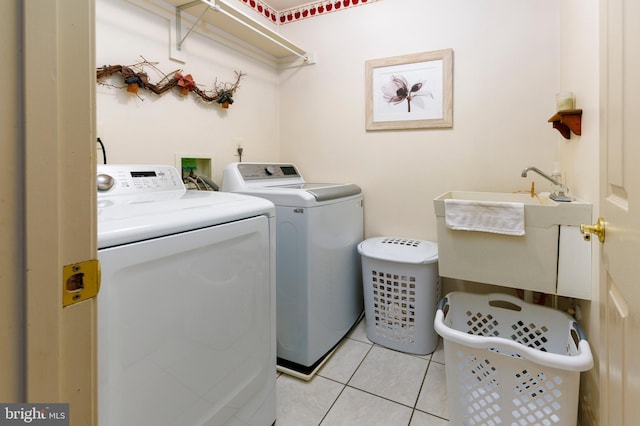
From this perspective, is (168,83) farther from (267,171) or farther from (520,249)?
(520,249)

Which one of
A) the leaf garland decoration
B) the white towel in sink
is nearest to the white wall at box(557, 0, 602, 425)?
the white towel in sink

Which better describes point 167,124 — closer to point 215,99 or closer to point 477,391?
point 215,99

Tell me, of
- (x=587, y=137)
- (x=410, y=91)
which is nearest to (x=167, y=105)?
(x=410, y=91)

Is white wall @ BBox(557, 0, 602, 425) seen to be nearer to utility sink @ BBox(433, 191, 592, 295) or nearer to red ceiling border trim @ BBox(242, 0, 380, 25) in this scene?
utility sink @ BBox(433, 191, 592, 295)

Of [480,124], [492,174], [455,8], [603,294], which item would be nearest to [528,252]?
[603,294]

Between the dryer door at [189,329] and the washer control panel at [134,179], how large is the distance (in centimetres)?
59

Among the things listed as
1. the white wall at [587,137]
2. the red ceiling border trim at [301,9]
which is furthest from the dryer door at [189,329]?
the red ceiling border trim at [301,9]

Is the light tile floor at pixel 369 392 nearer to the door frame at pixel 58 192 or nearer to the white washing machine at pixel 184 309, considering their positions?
the white washing machine at pixel 184 309

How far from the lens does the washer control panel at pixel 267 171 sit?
2.01 metres

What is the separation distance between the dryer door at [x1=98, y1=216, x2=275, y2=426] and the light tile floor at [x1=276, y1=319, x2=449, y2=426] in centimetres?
28

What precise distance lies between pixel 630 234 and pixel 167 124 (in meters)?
1.96

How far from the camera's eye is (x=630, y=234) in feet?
1.85

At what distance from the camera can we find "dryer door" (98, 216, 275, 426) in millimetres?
791

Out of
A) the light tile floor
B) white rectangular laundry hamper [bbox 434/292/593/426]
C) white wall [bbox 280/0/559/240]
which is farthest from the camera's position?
white wall [bbox 280/0/559/240]
